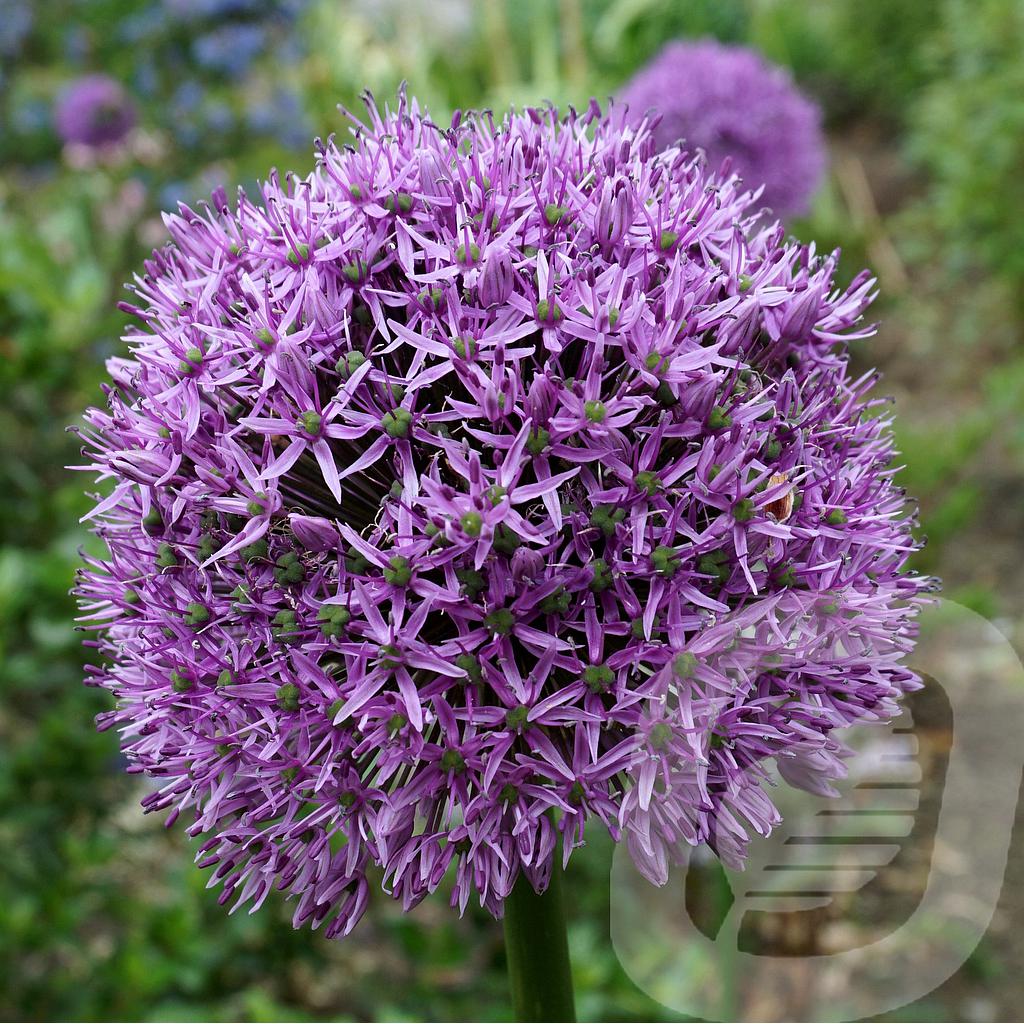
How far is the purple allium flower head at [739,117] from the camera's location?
321 cm

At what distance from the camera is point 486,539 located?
0.96 metres

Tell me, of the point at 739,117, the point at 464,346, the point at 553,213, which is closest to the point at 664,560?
the point at 464,346

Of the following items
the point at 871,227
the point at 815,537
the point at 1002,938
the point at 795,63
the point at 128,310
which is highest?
the point at 795,63

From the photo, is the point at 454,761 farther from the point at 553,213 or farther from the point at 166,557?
the point at 553,213

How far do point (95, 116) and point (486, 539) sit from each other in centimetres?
409

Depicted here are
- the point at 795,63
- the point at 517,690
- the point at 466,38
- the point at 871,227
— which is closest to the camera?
the point at 517,690

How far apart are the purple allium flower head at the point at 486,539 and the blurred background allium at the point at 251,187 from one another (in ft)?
1.01

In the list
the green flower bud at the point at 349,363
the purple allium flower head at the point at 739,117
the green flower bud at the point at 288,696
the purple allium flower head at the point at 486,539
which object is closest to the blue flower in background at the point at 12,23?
the purple allium flower head at the point at 739,117

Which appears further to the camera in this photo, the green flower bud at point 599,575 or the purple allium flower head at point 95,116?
the purple allium flower head at point 95,116

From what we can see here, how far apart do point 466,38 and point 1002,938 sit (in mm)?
7703

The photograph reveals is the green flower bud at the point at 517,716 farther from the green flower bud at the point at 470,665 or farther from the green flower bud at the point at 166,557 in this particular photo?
the green flower bud at the point at 166,557

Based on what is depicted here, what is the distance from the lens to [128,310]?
3.96ft

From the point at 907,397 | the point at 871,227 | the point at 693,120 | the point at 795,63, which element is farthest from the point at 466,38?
the point at 693,120

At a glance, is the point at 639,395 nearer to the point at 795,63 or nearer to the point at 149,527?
the point at 149,527
